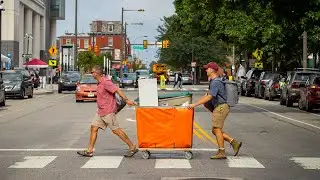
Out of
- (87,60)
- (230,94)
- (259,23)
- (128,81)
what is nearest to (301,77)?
(259,23)

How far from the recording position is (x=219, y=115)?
41.1ft

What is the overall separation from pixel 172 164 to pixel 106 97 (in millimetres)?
1919

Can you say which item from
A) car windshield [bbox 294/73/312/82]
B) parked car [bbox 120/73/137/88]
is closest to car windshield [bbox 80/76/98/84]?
car windshield [bbox 294/73/312/82]

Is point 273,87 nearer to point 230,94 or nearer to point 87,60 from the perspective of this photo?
point 230,94

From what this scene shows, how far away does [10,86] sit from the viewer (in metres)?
37.0

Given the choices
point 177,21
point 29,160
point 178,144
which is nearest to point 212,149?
point 178,144

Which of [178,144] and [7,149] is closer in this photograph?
[178,144]

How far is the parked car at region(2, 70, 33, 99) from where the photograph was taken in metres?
36.9

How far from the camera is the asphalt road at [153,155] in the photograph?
10734 millimetres

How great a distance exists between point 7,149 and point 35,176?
3.81 meters

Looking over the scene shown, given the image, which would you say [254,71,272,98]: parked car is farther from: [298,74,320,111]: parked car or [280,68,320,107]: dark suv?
[298,74,320,111]: parked car

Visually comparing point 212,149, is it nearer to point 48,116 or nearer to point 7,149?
point 7,149

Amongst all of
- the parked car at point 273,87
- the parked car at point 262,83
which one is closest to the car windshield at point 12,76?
the parked car at point 273,87

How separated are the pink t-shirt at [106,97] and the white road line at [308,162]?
3.49m
